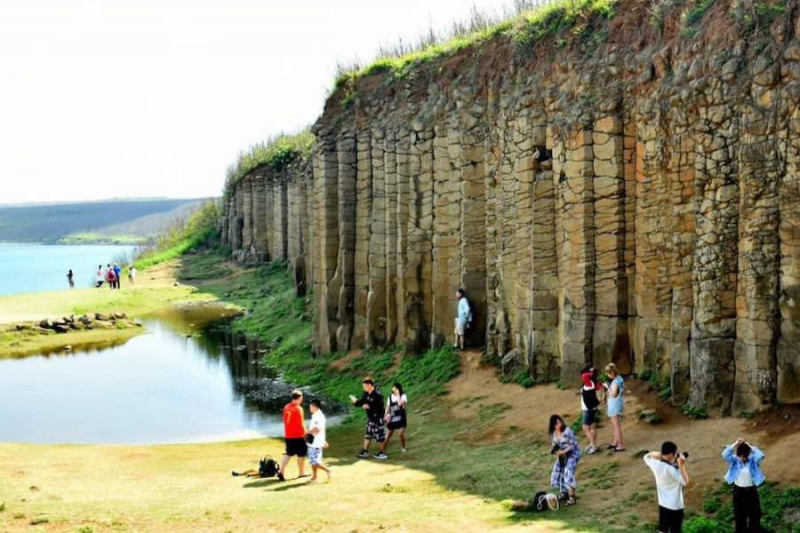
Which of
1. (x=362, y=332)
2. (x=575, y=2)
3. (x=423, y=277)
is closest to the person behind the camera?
(x=575, y=2)

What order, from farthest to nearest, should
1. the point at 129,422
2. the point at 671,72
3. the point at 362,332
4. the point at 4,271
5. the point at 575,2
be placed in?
the point at 4,271 → the point at 362,332 → the point at 129,422 → the point at 575,2 → the point at 671,72

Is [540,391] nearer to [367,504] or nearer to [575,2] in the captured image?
[367,504]

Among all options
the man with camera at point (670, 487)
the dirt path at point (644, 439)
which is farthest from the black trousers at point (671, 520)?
the dirt path at point (644, 439)

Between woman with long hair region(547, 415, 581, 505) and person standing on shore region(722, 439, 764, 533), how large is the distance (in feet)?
8.25

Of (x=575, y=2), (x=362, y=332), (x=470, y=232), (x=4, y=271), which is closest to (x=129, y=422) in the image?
(x=362, y=332)

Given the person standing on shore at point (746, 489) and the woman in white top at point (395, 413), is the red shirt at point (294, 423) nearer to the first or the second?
the woman in white top at point (395, 413)

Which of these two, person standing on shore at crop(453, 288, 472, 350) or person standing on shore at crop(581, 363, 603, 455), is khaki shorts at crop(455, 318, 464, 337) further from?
person standing on shore at crop(581, 363, 603, 455)

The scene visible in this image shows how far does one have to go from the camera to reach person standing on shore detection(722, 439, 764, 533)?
11492 mm

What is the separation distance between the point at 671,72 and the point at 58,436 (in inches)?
642

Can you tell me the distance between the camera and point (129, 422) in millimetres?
25469

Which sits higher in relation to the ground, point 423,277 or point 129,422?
point 423,277

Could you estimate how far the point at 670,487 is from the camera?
11.6 metres

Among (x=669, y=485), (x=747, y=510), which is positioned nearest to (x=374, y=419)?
(x=669, y=485)

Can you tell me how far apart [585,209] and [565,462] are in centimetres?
755
